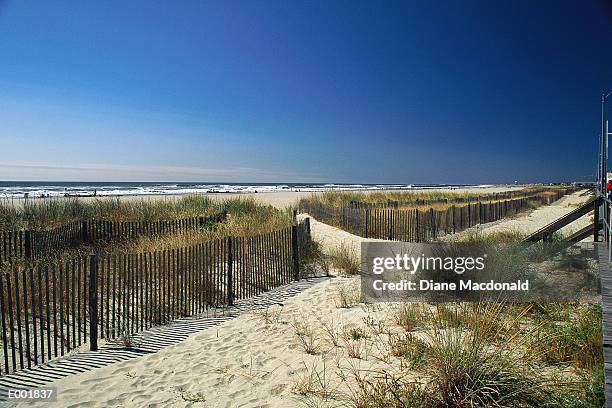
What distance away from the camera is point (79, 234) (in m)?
11.1

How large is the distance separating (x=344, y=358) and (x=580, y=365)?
2.58m

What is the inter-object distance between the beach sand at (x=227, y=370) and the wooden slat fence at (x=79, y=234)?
6265 mm

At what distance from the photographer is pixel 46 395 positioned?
4082 millimetres

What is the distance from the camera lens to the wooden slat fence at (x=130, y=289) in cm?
516

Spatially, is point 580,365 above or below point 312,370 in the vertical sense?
above

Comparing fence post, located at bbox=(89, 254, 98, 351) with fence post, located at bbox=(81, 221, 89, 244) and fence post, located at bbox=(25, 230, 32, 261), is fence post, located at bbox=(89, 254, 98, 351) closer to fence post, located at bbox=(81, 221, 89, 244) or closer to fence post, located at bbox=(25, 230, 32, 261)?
fence post, located at bbox=(25, 230, 32, 261)

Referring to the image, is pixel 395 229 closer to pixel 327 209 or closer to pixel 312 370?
pixel 327 209

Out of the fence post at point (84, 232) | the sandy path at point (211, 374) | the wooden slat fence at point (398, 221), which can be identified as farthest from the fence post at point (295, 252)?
the fence post at point (84, 232)

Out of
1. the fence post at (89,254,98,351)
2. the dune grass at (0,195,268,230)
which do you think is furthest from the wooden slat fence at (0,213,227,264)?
the fence post at (89,254,98,351)

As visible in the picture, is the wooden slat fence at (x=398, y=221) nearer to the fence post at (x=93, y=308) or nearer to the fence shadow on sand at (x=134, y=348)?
the fence shadow on sand at (x=134, y=348)

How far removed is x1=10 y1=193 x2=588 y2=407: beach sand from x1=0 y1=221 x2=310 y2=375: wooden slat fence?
1.02 m

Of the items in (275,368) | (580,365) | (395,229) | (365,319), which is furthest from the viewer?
(395,229)

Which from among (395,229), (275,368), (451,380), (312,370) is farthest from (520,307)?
(395,229)

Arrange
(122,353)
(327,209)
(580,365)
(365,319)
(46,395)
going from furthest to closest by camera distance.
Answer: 1. (327,209)
2. (365,319)
3. (122,353)
4. (46,395)
5. (580,365)
